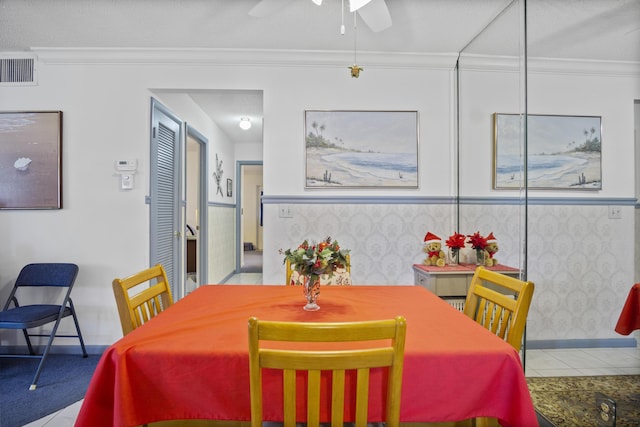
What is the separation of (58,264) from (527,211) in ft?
11.8

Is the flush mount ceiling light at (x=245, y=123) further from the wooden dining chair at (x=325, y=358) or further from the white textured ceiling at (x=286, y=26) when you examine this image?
the wooden dining chair at (x=325, y=358)

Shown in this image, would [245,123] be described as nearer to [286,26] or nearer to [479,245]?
[286,26]

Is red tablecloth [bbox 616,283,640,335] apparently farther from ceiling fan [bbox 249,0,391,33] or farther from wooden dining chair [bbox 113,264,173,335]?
wooden dining chair [bbox 113,264,173,335]

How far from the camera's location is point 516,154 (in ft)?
7.55

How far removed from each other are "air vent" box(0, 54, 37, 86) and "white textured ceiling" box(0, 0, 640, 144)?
0.29 ft

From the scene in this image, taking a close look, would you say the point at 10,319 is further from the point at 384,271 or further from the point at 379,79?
the point at 379,79

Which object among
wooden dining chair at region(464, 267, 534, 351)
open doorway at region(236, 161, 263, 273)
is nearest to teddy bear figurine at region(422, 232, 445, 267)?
wooden dining chair at region(464, 267, 534, 351)

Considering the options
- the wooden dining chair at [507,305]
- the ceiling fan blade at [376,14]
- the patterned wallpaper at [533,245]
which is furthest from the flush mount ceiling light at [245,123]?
the wooden dining chair at [507,305]

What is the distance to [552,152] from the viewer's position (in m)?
2.06

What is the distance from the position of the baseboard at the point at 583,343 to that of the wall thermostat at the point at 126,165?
3.29 m

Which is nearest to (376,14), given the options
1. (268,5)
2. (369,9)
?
(369,9)

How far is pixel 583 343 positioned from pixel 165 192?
138 inches

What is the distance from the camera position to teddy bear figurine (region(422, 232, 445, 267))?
9.21ft

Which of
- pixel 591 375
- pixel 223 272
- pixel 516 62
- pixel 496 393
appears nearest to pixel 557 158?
pixel 516 62
